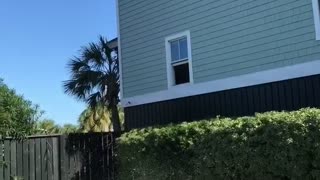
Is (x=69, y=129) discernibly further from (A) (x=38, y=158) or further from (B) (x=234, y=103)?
(B) (x=234, y=103)

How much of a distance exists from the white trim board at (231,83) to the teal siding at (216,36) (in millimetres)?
143

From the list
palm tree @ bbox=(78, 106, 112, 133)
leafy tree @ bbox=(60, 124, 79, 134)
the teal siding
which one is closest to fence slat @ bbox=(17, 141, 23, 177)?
the teal siding

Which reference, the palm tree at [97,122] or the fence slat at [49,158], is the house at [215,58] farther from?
the palm tree at [97,122]

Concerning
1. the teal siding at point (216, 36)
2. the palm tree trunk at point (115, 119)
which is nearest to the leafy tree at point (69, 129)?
the palm tree trunk at point (115, 119)

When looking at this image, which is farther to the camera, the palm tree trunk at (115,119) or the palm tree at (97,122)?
the palm tree at (97,122)

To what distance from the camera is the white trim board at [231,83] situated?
510 inches

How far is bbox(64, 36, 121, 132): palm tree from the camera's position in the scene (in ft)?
71.4

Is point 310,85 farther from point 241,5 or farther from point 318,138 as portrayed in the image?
point 318,138

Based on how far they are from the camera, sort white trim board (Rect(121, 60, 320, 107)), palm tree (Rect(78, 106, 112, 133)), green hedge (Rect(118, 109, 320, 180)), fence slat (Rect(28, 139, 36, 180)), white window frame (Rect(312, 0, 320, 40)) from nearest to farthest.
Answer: green hedge (Rect(118, 109, 320, 180)) < white window frame (Rect(312, 0, 320, 40)) < white trim board (Rect(121, 60, 320, 107)) < fence slat (Rect(28, 139, 36, 180)) < palm tree (Rect(78, 106, 112, 133))

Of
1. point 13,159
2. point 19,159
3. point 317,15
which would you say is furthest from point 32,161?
point 317,15

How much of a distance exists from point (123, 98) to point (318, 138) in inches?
441

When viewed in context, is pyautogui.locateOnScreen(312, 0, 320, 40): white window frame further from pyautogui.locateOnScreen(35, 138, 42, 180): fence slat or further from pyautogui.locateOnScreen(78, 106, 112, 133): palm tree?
pyautogui.locateOnScreen(78, 106, 112, 133): palm tree

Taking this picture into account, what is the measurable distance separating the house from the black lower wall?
0.02m

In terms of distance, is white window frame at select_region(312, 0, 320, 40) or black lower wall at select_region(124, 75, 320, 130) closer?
white window frame at select_region(312, 0, 320, 40)
